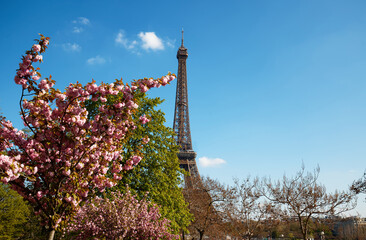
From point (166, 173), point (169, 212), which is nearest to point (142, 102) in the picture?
point (166, 173)

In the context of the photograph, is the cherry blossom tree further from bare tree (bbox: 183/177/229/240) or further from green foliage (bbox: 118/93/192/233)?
bare tree (bbox: 183/177/229/240)

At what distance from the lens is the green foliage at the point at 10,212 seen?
68.0 ft

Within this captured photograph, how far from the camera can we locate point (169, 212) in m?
14.0

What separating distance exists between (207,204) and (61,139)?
20.9m

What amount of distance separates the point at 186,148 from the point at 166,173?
3839 centimetres

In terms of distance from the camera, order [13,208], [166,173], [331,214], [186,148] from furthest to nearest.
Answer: [186,148] < [13,208] < [331,214] < [166,173]

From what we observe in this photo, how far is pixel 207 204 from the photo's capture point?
985 inches

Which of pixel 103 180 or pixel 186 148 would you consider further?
pixel 186 148

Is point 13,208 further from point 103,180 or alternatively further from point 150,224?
point 103,180

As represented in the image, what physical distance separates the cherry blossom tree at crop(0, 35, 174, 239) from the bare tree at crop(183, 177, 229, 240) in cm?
1851

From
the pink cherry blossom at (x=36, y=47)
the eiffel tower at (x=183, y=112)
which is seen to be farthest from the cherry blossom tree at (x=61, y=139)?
the eiffel tower at (x=183, y=112)

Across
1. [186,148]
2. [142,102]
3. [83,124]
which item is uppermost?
[186,148]

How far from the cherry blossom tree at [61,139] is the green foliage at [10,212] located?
17821mm

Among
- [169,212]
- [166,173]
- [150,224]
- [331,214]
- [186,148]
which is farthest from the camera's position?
[186,148]
